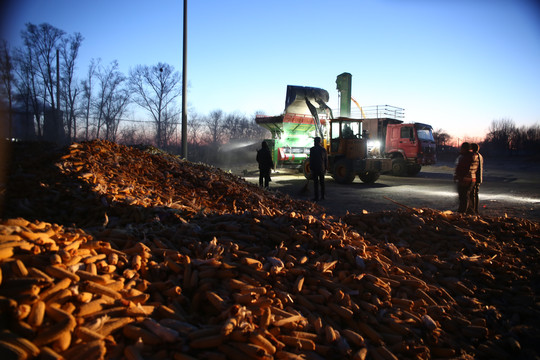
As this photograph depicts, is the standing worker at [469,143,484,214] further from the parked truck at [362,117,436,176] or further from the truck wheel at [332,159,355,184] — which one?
the parked truck at [362,117,436,176]

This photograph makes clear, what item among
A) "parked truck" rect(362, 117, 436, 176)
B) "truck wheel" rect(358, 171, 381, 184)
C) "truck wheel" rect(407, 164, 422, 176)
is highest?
"parked truck" rect(362, 117, 436, 176)

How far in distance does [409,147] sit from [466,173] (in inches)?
495

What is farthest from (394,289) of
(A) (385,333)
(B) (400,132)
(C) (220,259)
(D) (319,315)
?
(B) (400,132)

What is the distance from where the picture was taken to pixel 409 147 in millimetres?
19625

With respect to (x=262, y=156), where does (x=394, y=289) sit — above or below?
below

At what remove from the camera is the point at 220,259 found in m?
3.12

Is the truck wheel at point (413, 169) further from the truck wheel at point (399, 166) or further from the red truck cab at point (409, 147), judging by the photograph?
the truck wheel at point (399, 166)

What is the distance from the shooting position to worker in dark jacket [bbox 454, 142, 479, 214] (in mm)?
7762

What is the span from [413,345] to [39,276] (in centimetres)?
283

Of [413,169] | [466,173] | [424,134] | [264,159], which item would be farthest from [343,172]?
[424,134]

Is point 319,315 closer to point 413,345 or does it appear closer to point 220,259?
point 413,345

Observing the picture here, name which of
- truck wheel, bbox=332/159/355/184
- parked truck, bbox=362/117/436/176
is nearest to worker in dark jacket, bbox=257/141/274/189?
truck wheel, bbox=332/159/355/184

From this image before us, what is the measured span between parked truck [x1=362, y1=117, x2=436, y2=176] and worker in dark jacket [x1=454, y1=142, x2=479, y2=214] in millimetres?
10956

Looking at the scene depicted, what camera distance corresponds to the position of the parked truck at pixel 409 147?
63.3ft
